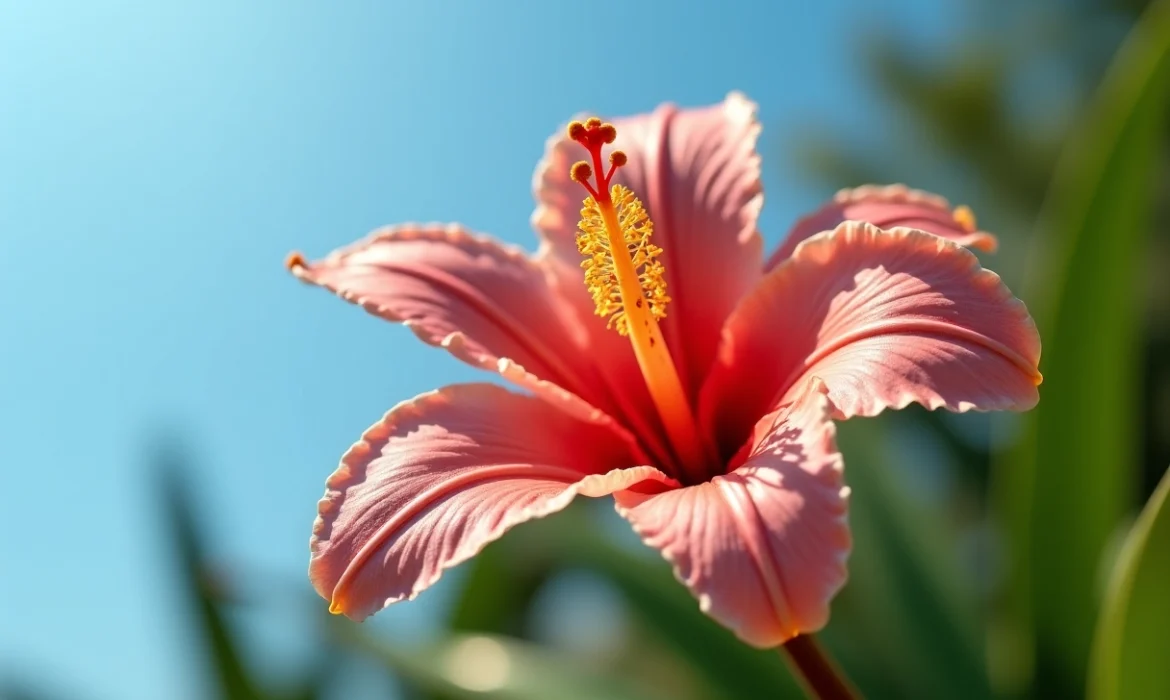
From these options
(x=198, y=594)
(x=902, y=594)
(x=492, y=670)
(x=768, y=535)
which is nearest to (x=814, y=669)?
(x=768, y=535)

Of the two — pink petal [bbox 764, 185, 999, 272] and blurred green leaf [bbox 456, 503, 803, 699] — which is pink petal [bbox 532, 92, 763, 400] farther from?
blurred green leaf [bbox 456, 503, 803, 699]

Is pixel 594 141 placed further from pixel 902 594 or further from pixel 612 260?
pixel 902 594

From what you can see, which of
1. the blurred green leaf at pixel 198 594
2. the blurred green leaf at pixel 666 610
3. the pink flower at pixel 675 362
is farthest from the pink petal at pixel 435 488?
the blurred green leaf at pixel 198 594

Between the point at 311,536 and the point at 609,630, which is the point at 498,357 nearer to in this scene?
the point at 311,536

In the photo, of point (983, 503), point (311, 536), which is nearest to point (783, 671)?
point (311, 536)

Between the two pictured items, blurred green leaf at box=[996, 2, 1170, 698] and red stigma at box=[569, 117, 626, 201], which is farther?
blurred green leaf at box=[996, 2, 1170, 698]

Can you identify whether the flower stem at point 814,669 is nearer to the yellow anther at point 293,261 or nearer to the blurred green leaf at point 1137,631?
the blurred green leaf at point 1137,631

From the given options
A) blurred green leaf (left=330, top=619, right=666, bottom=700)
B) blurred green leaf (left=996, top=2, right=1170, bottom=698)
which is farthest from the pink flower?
blurred green leaf (left=330, top=619, right=666, bottom=700)
